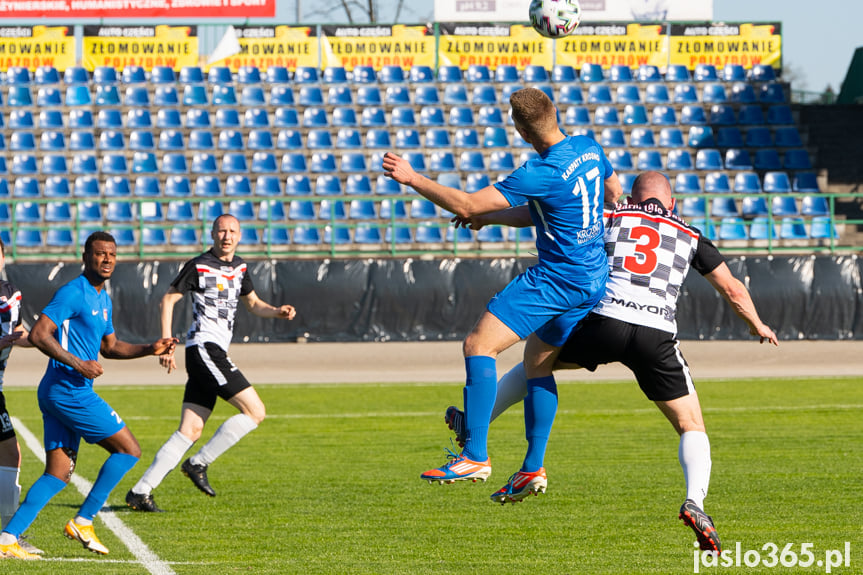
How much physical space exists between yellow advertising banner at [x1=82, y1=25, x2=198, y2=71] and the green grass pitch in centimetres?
1615

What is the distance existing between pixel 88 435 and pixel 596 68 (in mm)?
25753

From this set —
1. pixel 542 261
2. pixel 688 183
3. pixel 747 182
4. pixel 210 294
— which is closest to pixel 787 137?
pixel 747 182

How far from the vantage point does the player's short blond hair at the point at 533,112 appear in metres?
6.06

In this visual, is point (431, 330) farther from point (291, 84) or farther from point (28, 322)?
point (291, 84)

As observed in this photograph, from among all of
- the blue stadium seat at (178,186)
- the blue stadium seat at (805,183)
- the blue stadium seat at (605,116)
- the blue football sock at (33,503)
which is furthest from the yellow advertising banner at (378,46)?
the blue football sock at (33,503)

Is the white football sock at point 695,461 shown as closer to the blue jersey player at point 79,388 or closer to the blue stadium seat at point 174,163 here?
the blue jersey player at point 79,388

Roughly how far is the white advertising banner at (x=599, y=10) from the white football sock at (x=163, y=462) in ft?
79.3

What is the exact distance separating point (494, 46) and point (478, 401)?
26.5 m

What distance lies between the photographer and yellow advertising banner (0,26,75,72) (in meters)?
30.8

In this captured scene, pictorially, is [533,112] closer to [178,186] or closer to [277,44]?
[178,186]

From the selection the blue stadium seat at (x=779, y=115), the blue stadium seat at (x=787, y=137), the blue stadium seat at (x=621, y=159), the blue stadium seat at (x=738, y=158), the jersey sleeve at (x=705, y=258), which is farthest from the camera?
the blue stadium seat at (x=779, y=115)

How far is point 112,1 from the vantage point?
3147 cm

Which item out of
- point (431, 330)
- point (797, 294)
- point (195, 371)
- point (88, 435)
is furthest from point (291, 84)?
point (88, 435)

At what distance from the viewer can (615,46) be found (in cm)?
3209
